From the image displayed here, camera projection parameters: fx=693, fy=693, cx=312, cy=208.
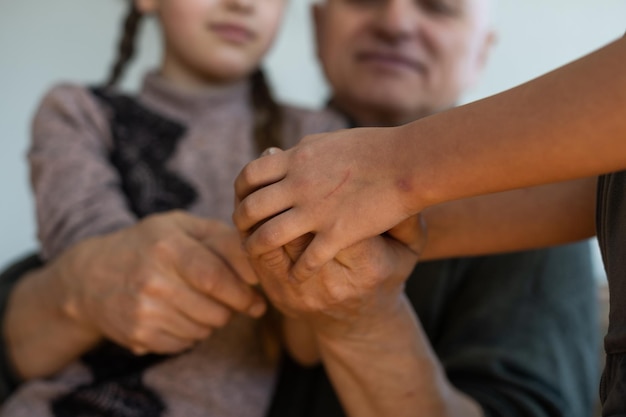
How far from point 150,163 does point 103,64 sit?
1071 millimetres

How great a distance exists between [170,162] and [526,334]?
51cm

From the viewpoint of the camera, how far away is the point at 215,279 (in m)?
0.69

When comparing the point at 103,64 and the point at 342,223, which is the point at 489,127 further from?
the point at 103,64

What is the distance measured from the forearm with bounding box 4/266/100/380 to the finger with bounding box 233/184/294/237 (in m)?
0.41

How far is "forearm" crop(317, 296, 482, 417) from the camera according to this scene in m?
0.64

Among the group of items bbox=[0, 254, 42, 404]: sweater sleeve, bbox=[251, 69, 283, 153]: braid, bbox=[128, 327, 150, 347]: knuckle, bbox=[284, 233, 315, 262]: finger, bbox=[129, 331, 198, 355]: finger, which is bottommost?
bbox=[0, 254, 42, 404]: sweater sleeve

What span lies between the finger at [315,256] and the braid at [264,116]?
0.47 meters

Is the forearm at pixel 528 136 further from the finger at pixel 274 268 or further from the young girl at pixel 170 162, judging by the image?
the young girl at pixel 170 162

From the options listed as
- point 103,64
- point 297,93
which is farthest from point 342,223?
point 103,64

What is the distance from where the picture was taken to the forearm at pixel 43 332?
0.82 metres

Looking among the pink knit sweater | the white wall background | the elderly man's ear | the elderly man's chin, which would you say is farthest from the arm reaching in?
the white wall background

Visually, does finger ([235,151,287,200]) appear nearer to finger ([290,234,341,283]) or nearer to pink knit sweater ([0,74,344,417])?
finger ([290,234,341,283])

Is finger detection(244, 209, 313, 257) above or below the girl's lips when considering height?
below

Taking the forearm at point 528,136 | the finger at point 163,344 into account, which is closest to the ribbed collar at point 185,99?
the finger at point 163,344
